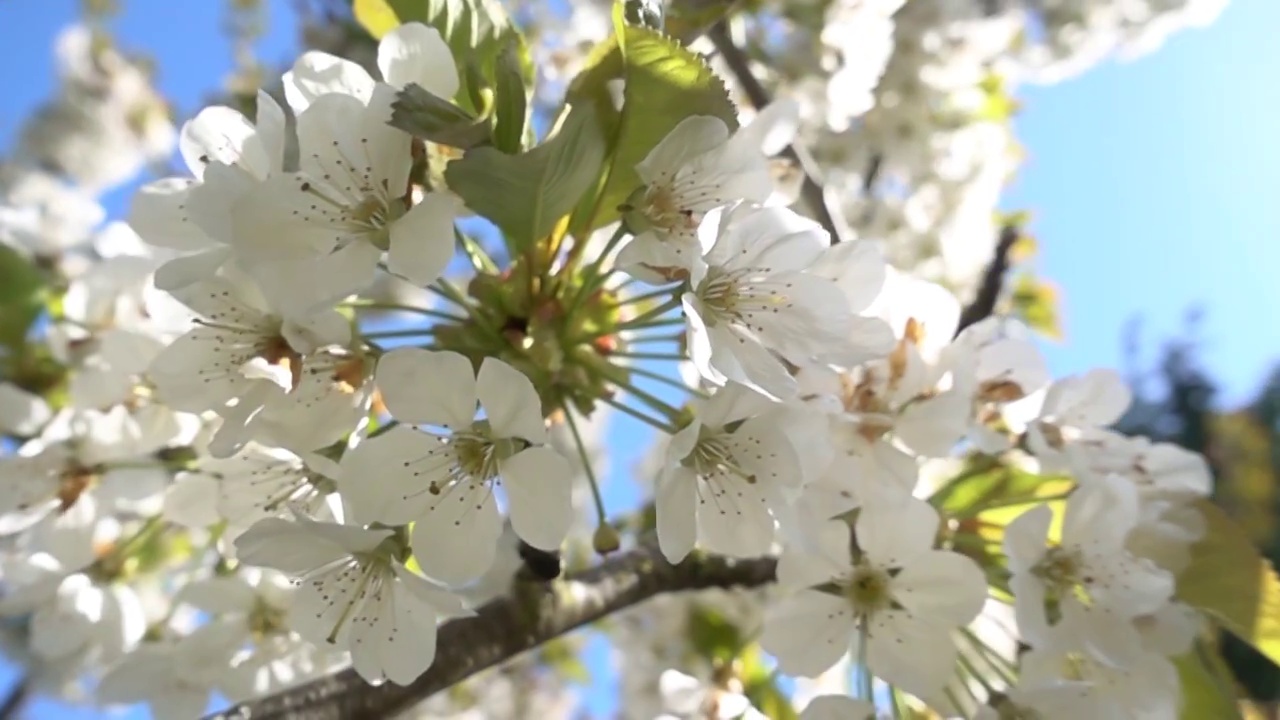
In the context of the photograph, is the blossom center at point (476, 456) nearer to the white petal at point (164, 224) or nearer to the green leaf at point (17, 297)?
the white petal at point (164, 224)

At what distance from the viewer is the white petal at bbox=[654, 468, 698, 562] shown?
63 centimetres

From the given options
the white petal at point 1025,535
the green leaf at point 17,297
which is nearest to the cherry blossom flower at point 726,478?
the white petal at point 1025,535

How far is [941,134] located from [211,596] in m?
1.74

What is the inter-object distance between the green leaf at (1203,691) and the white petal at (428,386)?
2.29ft

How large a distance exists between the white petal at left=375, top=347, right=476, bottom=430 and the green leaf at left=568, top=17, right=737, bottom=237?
189 mm

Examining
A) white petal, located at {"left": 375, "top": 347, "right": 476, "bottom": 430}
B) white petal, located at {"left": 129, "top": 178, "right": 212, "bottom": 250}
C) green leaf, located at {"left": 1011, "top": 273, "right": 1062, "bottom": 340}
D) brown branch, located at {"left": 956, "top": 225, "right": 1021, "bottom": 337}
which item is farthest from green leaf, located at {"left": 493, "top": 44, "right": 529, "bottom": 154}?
green leaf, located at {"left": 1011, "top": 273, "right": 1062, "bottom": 340}

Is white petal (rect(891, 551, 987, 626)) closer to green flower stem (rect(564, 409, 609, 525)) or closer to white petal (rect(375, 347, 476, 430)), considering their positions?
green flower stem (rect(564, 409, 609, 525))

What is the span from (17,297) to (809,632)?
3.54 ft

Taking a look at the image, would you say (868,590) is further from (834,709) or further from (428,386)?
(428,386)

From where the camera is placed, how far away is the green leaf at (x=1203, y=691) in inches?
33.8

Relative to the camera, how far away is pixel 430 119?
1.84 ft

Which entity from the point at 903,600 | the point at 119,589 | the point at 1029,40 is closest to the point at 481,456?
the point at 903,600

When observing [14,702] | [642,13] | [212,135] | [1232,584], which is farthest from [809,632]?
[14,702]

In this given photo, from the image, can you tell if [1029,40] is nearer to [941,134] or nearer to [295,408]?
[941,134]
